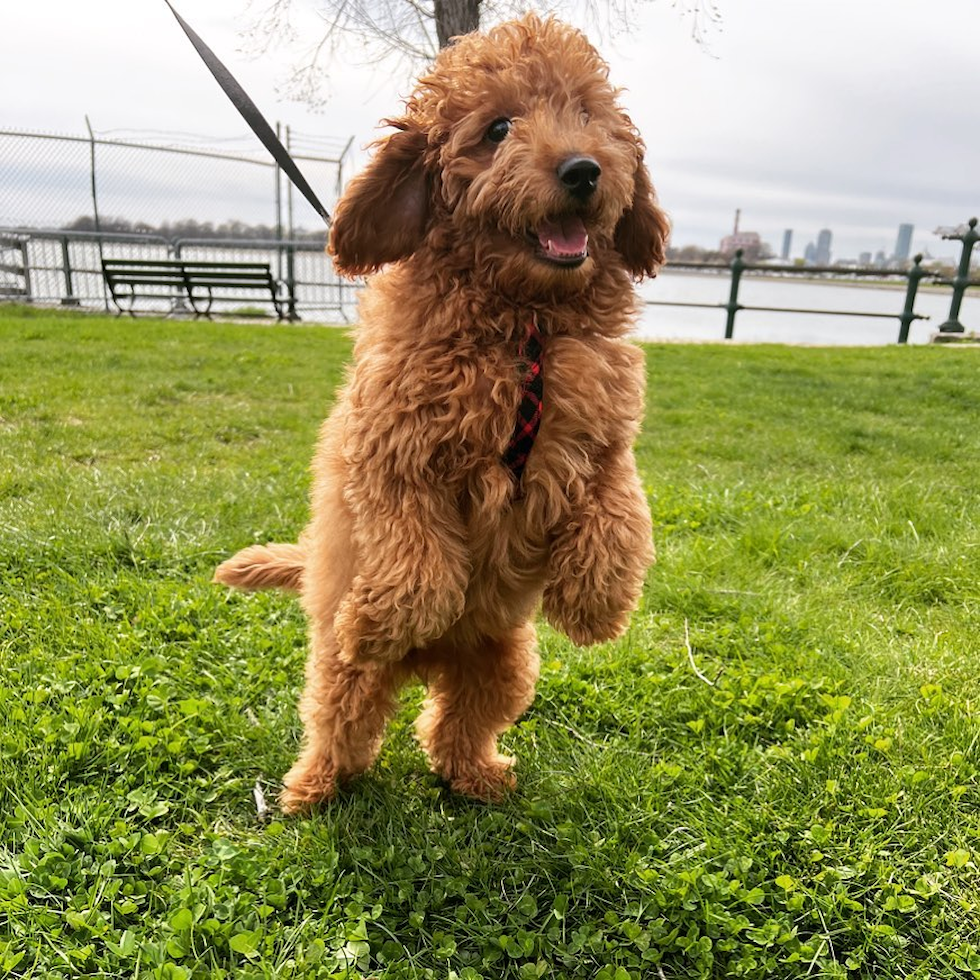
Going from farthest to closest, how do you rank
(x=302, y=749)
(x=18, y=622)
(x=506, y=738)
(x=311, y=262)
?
(x=311, y=262) < (x=18, y=622) < (x=506, y=738) < (x=302, y=749)

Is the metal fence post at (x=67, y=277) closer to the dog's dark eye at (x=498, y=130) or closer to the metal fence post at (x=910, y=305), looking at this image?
the dog's dark eye at (x=498, y=130)

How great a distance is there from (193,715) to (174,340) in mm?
9117

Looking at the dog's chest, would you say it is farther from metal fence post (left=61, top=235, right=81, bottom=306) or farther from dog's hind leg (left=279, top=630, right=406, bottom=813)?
metal fence post (left=61, top=235, right=81, bottom=306)

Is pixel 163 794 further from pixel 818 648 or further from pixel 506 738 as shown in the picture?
pixel 818 648

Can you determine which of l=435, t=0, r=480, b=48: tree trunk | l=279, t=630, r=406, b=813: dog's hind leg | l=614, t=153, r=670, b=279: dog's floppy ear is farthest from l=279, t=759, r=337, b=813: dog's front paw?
l=435, t=0, r=480, b=48: tree trunk

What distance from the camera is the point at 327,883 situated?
2.25 metres

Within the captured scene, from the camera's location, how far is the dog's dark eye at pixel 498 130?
2.05m

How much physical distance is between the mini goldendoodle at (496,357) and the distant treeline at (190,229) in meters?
14.0

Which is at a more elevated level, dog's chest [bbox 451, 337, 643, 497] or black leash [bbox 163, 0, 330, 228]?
black leash [bbox 163, 0, 330, 228]

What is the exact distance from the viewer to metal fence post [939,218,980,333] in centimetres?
1438

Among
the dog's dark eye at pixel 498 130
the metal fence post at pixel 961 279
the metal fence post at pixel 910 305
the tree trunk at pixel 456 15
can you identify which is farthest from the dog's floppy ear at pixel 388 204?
the metal fence post at pixel 910 305

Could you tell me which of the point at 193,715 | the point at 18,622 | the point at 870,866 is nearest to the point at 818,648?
the point at 870,866

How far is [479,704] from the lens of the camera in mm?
2686

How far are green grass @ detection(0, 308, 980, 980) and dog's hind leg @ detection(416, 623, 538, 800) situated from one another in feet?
0.34
